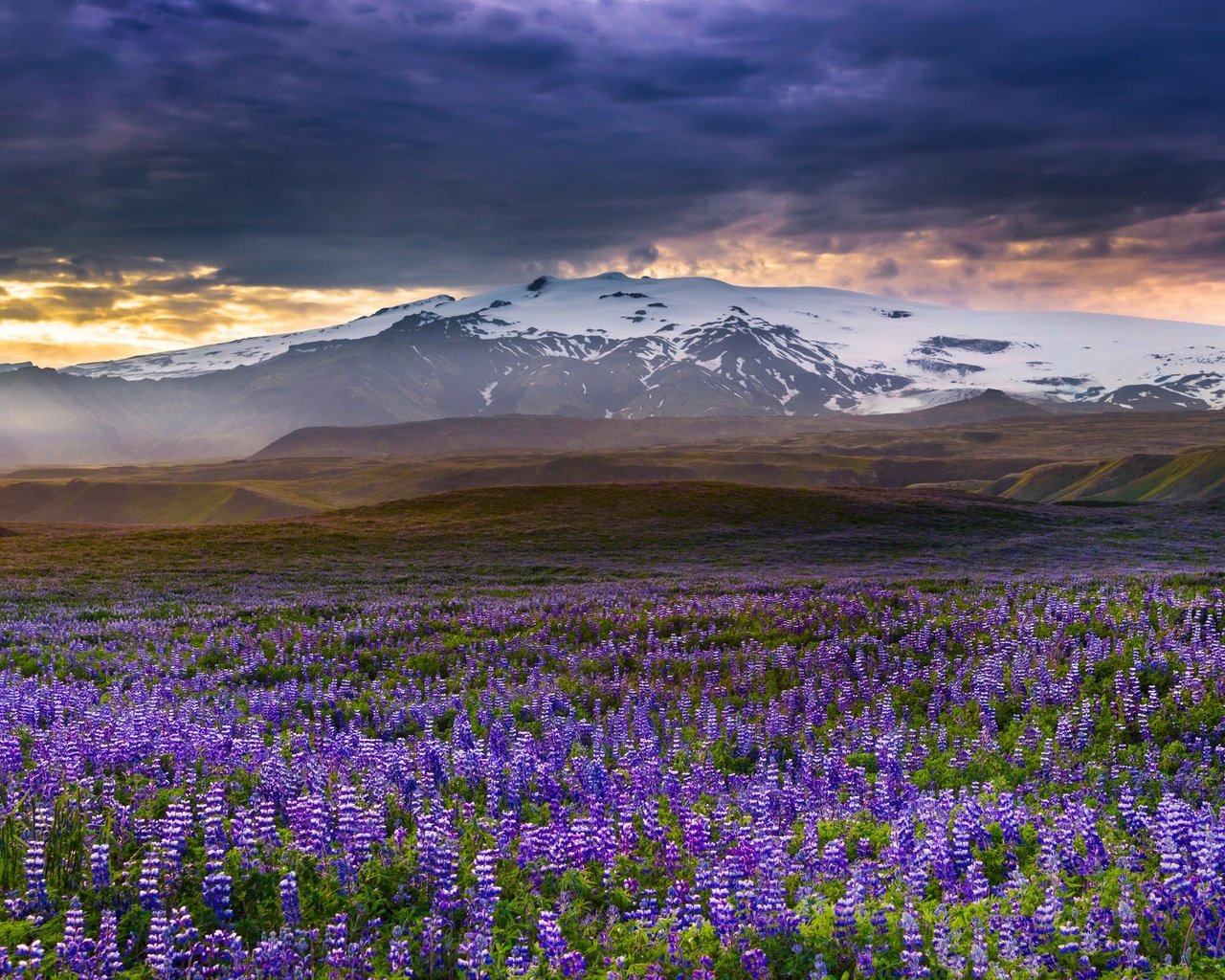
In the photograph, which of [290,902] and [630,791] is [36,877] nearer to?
[290,902]

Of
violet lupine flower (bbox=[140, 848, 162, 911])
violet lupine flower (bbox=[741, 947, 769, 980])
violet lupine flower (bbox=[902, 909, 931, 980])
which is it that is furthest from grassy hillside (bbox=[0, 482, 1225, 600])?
violet lupine flower (bbox=[902, 909, 931, 980])

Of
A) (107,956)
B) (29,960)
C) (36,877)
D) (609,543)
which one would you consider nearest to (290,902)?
(107,956)

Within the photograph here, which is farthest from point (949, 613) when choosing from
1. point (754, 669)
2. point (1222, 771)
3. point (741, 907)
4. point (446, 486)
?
point (446, 486)

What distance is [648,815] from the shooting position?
8.34 metres

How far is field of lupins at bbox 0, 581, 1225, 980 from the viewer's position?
6.21 m

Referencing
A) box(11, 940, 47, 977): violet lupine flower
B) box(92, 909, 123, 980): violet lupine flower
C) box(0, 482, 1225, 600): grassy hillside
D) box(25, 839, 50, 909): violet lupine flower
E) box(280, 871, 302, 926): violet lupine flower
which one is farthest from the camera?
box(0, 482, 1225, 600): grassy hillside

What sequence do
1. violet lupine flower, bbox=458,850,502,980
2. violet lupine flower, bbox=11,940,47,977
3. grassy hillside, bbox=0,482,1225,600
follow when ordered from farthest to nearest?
1. grassy hillside, bbox=0,482,1225,600
2. violet lupine flower, bbox=458,850,502,980
3. violet lupine flower, bbox=11,940,47,977

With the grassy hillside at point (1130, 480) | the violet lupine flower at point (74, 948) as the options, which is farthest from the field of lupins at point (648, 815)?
the grassy hillside at point (1130, 480)

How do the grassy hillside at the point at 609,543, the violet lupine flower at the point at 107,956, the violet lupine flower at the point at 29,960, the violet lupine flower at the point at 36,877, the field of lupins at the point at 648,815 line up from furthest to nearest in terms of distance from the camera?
the grassy hillside at the point at 609,543
the violet lupine flower at the point at 36,877
the field of lupins at the point at 648,815
the violet lupine flower at the point at 107,956
the violet lupine flower at the point at 29,960

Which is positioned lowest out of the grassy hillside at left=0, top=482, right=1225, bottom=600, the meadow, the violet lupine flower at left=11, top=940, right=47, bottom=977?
the grassy hillside at left=0, top=482, right=1225, bottom=600

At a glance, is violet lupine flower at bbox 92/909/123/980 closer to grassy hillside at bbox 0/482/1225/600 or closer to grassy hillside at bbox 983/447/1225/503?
grassy hillside at bbox 0/482/1225/600

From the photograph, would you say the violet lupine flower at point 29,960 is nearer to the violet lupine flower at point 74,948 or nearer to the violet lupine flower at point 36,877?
the violet lupine flower at point 74,948

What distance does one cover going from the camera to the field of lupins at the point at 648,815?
20.4 ft

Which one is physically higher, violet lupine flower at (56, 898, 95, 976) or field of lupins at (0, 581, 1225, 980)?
violet lupine flower at (56, 898, 95, 976)
